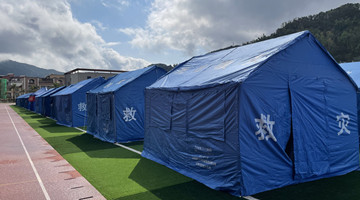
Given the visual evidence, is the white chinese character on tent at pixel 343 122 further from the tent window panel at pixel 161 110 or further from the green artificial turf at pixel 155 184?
the tent window panel at pixel 161 110

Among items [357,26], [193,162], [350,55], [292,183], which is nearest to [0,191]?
[193,162]

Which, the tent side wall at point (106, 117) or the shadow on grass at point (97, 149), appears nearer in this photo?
the shadow on grass at point (97, 149)

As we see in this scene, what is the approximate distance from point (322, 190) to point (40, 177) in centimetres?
647

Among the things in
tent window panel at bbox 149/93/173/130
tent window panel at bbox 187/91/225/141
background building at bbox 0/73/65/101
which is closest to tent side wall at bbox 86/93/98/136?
Answer: tent window panel at bbox 149/93/173/130

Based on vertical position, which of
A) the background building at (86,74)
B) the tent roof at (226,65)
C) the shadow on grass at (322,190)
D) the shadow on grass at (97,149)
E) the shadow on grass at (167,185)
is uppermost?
the background building at (86,74)

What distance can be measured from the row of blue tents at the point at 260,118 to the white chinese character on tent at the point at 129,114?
377 centimetres

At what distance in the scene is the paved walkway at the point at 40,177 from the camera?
207 inches

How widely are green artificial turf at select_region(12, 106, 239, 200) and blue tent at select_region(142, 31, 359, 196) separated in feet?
1.25

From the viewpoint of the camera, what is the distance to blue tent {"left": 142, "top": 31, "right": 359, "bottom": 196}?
198 inches

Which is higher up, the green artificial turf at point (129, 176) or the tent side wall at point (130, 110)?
the tent side wall at point (130, 110)

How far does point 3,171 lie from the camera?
7.10 m

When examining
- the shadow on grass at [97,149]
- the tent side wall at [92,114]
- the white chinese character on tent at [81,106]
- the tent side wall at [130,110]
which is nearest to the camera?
the shadow on grass at [97,149]

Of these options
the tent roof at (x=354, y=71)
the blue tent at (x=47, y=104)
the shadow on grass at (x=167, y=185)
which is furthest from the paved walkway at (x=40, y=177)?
the blue tent at (x=47, y=104)

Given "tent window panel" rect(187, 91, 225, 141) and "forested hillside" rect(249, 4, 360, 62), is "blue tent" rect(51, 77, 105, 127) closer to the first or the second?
"tent window panel" rect(187, 91, 225, 141)
